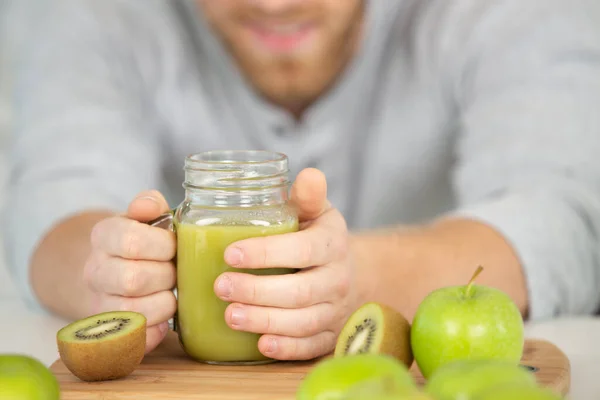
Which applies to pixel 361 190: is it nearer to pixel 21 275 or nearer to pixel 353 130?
pixel 353 130

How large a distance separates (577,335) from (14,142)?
120 centimetres

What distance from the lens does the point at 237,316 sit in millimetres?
912

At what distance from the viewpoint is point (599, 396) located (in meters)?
0.94

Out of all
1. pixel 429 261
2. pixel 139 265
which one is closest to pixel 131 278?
pixel 139 265

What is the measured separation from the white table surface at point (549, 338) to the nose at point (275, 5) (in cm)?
71

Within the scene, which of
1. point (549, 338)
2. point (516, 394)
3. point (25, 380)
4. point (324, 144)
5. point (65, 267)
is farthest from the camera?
point (324, 144)

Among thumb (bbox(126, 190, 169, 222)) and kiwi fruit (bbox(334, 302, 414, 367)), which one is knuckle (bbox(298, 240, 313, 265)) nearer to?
kiwi fruit (bbox(334, 302, 414, 367))

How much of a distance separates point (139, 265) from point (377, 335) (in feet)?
0.97

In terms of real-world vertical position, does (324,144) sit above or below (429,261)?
above

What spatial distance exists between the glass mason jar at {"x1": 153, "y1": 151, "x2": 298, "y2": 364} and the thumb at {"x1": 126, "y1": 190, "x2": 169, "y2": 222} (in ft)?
0.14

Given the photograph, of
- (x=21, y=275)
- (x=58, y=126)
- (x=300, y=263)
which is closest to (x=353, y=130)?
(x=58, y=126)

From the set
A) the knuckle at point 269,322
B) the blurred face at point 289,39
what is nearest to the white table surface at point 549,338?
the knuckle at point 269,322

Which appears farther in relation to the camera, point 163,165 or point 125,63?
point 163,165

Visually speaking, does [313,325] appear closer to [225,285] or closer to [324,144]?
[225,285]
